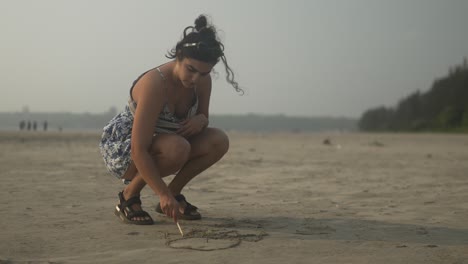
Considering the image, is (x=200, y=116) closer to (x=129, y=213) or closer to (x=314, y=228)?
(x=129, y=213)

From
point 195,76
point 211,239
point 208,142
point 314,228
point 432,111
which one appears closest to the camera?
point 211,239

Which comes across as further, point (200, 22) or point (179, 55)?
point (200, 22)

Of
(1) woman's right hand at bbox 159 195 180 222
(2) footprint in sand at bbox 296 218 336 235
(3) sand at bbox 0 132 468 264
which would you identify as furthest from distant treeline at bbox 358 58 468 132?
(1) woman's right hand at bbox 159 195 180 222

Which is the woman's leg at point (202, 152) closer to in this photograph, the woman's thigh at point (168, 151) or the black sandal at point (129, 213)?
the woman's thigh at point (168, 151)

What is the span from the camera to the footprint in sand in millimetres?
3171

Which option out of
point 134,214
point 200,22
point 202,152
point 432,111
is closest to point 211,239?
point 134,214

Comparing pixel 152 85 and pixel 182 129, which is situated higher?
pixel 152 85

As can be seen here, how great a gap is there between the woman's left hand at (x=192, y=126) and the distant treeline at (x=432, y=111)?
29602 millimetres

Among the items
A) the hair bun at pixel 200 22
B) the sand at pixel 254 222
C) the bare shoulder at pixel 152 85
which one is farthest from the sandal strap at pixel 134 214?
the hair bun at pixel 200 22

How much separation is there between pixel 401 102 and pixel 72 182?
44.5 meters

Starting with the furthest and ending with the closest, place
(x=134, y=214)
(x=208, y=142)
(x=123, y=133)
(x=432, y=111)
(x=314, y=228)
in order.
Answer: (x=432, y=111) < (x=208, y=142) < (x=123, y=133) < (x=134, y=214) < (x=314, y=228)

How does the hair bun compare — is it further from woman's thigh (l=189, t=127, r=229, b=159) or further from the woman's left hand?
woman's thigh (l=189, t=127, r=229, b=159)

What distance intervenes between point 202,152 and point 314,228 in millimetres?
999

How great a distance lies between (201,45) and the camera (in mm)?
3125
